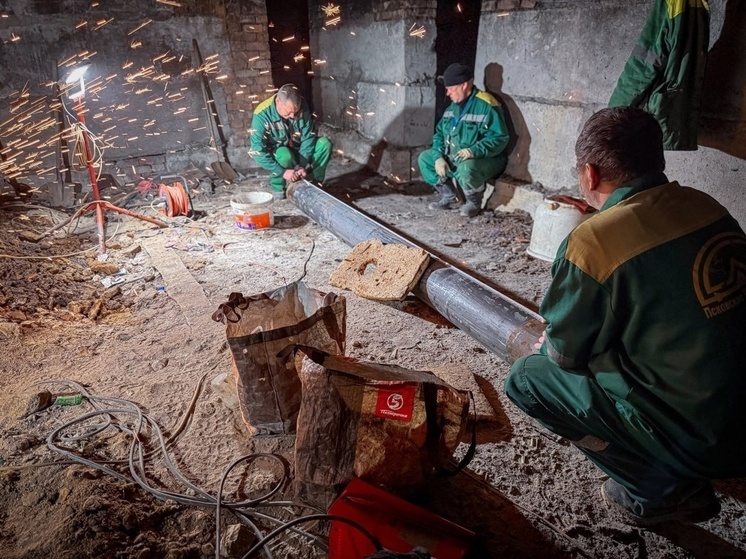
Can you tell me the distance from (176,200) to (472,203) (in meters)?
3.46

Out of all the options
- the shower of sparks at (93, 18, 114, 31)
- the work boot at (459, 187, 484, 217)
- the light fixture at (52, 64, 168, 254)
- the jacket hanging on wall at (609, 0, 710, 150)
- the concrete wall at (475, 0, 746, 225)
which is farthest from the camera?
the shower of sparks at (93, 18, 114, 31)

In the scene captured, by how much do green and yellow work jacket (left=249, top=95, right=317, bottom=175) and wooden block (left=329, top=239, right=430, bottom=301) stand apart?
2.62 metres

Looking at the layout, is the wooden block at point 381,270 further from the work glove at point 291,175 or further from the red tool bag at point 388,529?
the work glove at point 291,175

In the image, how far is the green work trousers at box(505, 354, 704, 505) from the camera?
1.61 meters

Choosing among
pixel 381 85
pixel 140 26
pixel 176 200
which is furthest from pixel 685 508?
pixel 140 26

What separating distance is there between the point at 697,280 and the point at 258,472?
1.88 meters

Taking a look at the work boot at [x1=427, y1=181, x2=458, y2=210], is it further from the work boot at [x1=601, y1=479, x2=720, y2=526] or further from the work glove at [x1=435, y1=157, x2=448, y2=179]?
the work boot at [x1=601, y1=479, x2=720, y2=526]

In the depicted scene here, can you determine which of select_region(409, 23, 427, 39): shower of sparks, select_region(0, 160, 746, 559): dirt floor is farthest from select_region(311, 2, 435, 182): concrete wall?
select_region(0, 160, 746, 559): dirt floor

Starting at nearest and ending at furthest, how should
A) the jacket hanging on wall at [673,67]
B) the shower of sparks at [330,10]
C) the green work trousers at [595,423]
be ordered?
the green work trousers at [595,423] < the jacket hanging on wall at [673,67] < the shower of sparks at [330,10]

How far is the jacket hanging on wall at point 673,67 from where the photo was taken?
3086 millimetres

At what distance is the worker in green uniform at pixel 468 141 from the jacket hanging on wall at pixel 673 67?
1.89 m

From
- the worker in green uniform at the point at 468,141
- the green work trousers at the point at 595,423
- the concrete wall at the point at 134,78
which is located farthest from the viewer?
the concrete wall at the point at 134,78

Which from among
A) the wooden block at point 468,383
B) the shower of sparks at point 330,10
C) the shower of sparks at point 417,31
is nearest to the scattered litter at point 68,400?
the wooden block at point 468,383

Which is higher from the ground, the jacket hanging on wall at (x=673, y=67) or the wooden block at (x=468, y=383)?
the jacket hanging on wall at (x=673, y=67)
